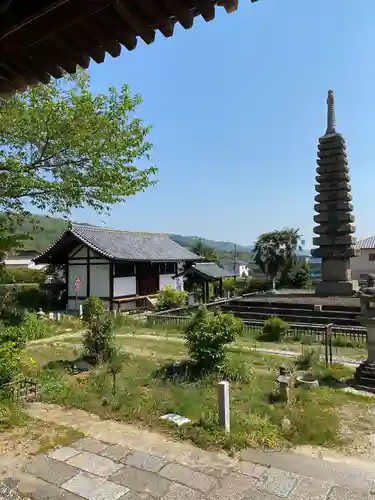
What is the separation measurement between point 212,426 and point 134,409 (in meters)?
1.62

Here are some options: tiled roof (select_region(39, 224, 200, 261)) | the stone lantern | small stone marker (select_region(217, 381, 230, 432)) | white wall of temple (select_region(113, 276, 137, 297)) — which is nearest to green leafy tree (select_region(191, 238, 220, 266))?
tiled roof (select_region(39, 224, 200, 261))

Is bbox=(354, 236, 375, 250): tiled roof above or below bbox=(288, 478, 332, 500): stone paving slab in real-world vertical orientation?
above

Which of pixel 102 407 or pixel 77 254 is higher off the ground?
pixel 77 254

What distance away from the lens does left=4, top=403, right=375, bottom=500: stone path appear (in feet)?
13.4

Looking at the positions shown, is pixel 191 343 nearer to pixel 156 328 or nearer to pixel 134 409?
pixel 134 409

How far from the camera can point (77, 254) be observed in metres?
24.5

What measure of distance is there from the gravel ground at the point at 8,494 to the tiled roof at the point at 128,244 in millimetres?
17997

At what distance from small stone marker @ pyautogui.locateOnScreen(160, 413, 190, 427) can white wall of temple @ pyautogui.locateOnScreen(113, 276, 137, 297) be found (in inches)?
680

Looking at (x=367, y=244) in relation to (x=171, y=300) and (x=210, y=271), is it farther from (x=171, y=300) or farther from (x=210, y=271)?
(x=171, y=300)

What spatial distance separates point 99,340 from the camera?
10.2 meters

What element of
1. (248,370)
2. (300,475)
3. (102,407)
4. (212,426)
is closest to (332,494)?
(300,475)

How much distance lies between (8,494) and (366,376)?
24.5ft

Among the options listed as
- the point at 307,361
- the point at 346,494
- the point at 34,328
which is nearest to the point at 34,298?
the point at 34,328

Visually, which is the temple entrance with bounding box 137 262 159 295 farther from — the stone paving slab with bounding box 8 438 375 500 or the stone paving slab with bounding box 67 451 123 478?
the stone paving slab with bounding box 8 438 375 500
